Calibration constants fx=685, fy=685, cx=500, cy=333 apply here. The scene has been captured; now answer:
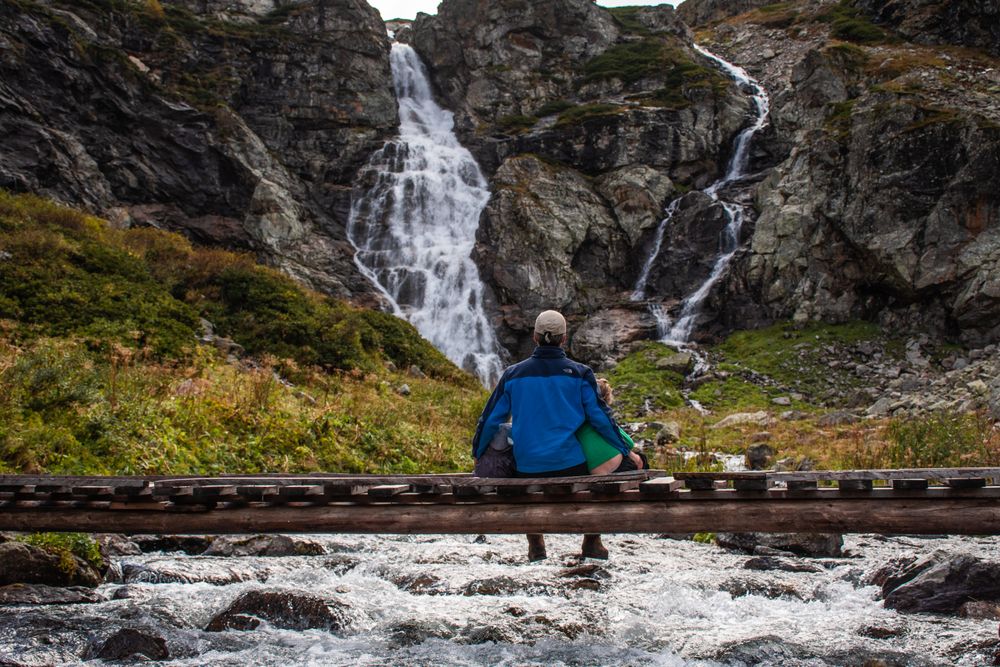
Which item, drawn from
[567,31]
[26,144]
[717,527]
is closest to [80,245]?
[26,144]

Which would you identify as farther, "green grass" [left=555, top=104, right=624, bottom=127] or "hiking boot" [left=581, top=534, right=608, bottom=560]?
"green grass" [left=555, top=104, right=624, bottom=127]

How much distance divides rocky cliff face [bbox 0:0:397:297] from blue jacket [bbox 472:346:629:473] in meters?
28.8

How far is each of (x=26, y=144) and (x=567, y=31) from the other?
129ft

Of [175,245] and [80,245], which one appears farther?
[175,245]

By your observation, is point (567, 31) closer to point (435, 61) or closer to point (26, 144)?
point (435, 61)

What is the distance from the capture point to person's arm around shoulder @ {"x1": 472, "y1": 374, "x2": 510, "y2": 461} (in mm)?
6066

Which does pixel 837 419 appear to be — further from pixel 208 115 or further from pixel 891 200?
pixel 208 115

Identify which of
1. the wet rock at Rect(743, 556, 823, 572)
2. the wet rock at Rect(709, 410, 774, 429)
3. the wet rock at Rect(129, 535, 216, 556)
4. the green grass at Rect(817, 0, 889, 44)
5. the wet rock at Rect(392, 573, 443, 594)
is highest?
the green grass at Rect(817, 0, 889, 44)

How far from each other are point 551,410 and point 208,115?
3821 centimetres

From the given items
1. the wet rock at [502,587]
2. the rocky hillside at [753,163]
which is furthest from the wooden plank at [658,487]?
the rocky hillside at [753,163]

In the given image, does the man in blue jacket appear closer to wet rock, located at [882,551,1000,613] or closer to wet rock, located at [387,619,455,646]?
wet rock, located at [387,619,455,646]

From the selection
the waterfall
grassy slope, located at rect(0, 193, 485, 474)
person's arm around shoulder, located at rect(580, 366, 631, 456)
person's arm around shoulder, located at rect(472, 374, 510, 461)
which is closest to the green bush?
grassy slope, located at rect(0, 193, 485, 474)

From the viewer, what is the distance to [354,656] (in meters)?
5.79

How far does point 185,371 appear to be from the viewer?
539 inches
